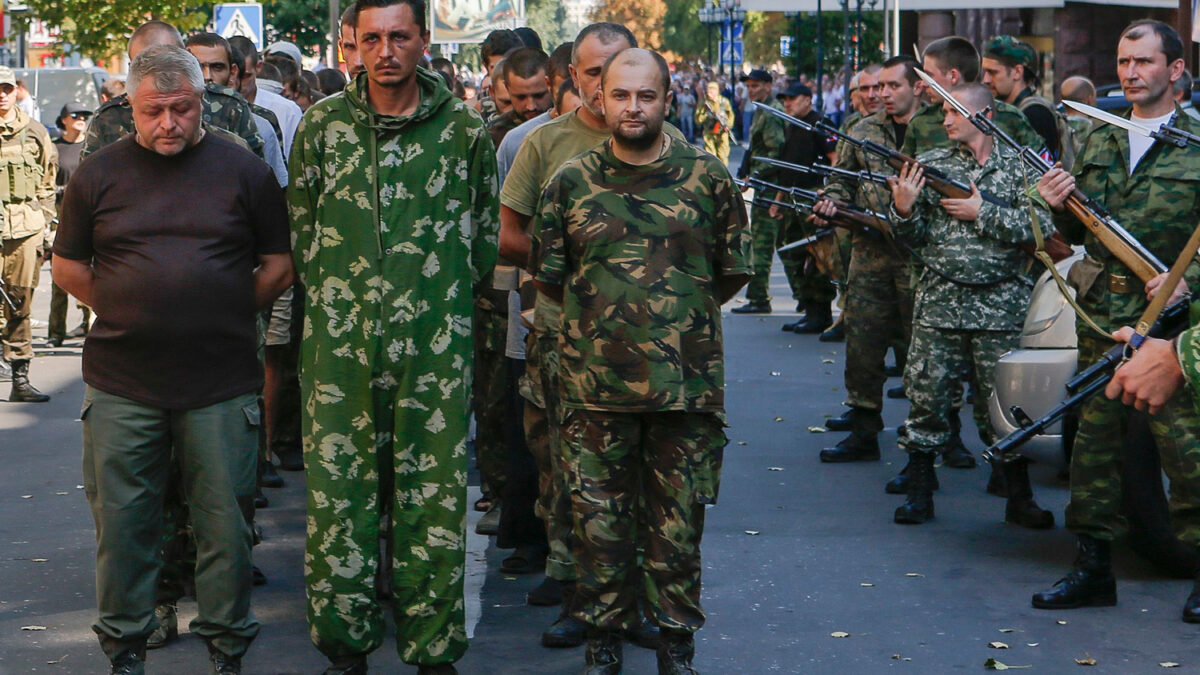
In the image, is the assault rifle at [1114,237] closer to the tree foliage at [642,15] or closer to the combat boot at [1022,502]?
the combat boot at [1022,502]

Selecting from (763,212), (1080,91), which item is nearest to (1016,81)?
(1080,91)

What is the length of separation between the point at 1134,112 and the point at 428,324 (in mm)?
3029

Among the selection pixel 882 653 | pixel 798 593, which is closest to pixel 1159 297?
pixel 882 653

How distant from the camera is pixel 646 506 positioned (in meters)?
5.61

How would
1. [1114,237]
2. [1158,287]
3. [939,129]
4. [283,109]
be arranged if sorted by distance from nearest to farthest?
[1158,287] → [1114,237] → [939,129] → [283,109]

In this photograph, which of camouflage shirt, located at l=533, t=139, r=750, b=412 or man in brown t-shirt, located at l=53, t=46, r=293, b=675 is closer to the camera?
man in brown t-shirt, located at l=53, t=46, r=293, b=675

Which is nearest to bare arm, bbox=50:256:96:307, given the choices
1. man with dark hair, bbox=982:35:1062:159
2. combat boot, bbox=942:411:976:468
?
combat boot, bbox=942:411:976:468

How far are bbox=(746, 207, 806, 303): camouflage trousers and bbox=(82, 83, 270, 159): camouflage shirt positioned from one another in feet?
30.7

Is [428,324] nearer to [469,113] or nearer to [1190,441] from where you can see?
[469,113]

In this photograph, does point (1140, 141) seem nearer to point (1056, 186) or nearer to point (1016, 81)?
point (1056, 186)

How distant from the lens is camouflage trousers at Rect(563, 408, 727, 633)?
5469 millimetres

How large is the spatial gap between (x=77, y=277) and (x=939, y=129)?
15.2 ft

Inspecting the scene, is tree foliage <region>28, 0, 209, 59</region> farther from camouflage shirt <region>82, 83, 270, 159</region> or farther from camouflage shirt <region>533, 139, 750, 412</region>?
camouflage shirt <region>533, 139, 750, 412</region>

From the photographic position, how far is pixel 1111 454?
654 centimetres
